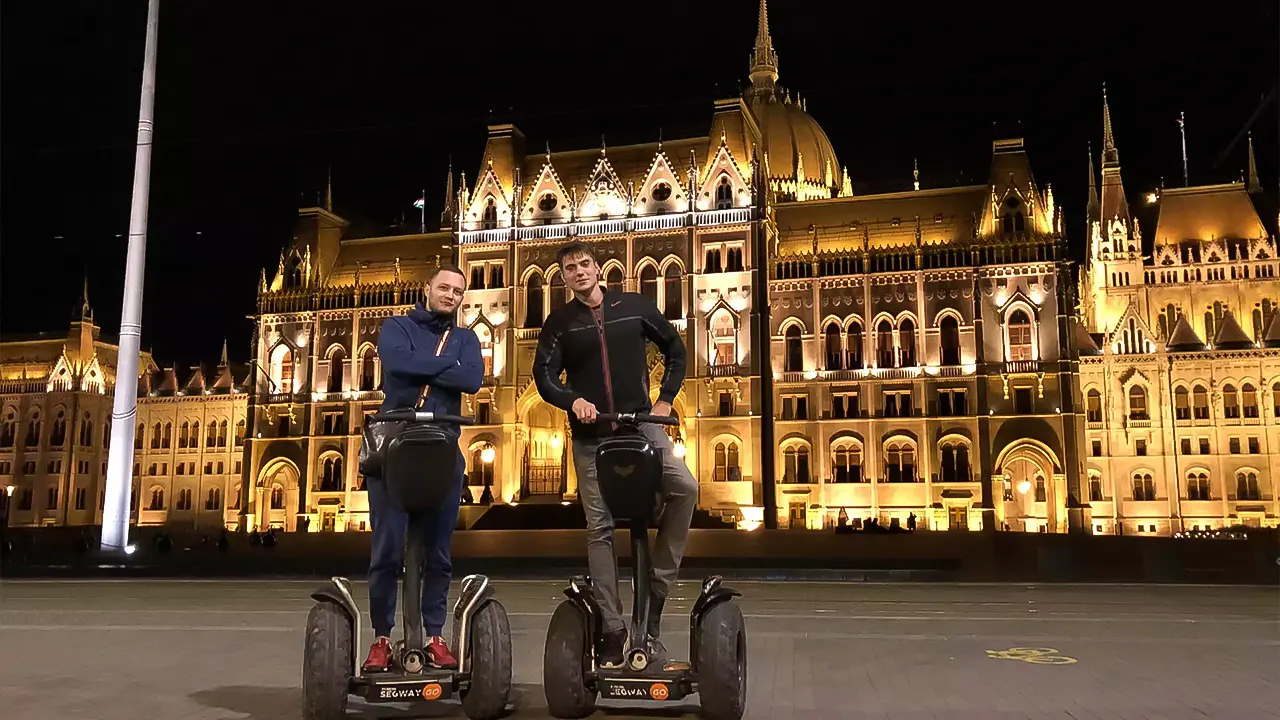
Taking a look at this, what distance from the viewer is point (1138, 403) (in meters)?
61.0

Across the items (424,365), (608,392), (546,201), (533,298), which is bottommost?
(608,392)

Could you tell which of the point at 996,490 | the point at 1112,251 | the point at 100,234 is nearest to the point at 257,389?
the point at 100,234

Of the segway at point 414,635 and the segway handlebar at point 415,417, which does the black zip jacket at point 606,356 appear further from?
the segway at point 414,635

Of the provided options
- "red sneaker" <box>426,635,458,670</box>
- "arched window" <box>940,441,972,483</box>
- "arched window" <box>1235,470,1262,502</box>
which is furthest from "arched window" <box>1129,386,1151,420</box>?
"red sneaker" <box>426,635,458,670</box>

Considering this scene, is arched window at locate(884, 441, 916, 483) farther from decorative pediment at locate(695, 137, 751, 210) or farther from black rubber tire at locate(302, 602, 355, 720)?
black rubber tire at locate(302, 602, 355, 720)

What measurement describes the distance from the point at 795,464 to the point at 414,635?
48560 mm

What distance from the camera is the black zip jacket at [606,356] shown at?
6.63 meters

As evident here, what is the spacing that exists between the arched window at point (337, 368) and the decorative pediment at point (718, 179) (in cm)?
2269

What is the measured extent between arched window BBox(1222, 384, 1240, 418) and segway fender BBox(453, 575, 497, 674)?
61.7 meters

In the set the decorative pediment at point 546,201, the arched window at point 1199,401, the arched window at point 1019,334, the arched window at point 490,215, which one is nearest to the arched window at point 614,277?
the decorative pediment at point 546,201

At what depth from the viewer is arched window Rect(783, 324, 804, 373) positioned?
5475cm

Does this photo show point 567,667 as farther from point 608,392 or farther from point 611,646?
point 608,392

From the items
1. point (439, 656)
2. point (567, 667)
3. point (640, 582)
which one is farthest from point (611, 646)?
point (439, 656)

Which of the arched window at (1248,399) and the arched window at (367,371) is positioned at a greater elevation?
A: the arched window at (367,371)
